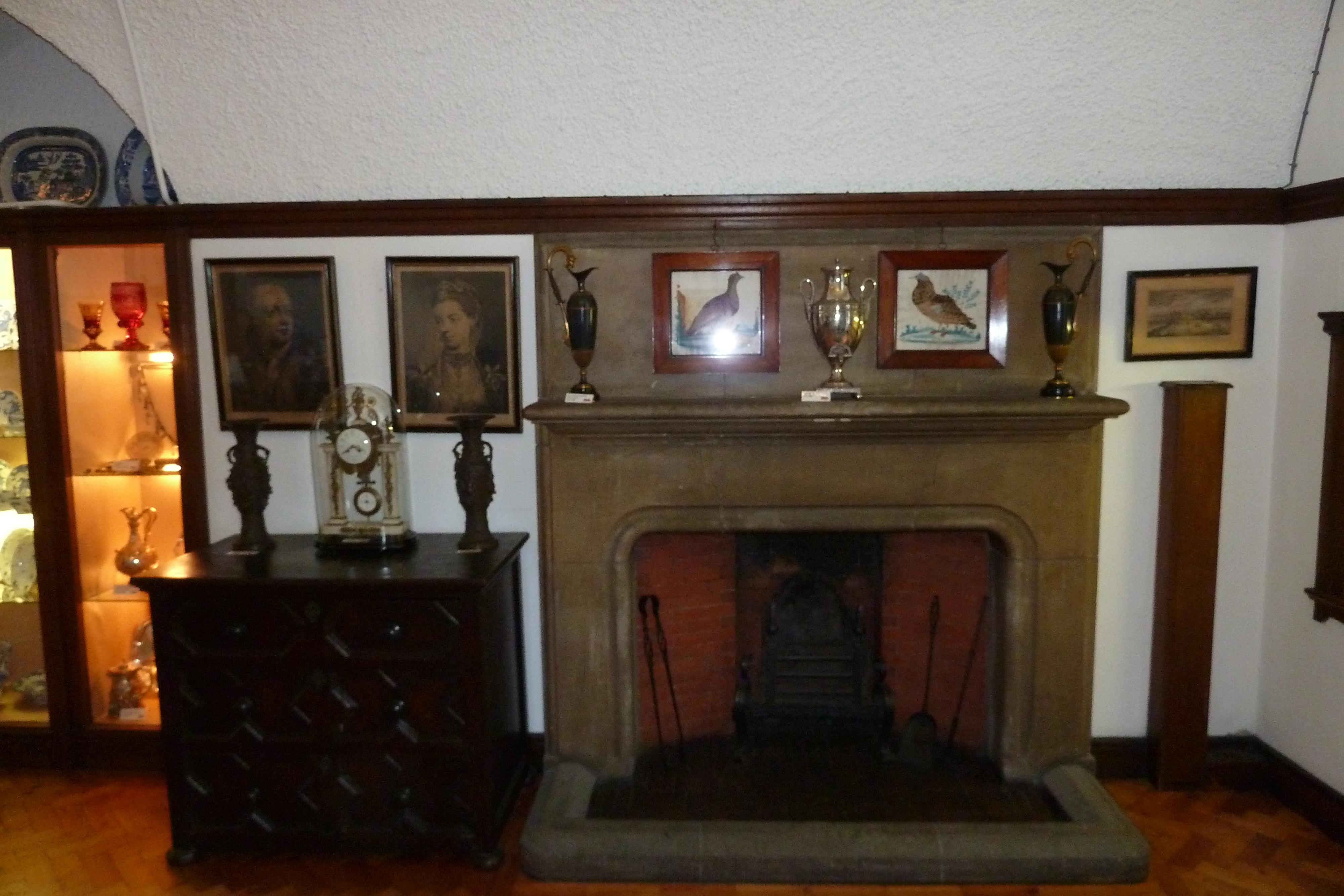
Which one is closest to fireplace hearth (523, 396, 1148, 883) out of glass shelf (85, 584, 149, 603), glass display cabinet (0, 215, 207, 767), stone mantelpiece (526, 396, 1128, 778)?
stone mantelpiece (526, 396, 1128, 778)

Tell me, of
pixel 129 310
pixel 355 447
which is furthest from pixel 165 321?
pixel 355 447

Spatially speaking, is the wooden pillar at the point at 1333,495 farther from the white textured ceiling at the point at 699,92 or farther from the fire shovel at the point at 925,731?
the fire shovel at the point at 925,731

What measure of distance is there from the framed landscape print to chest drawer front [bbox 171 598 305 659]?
2.76 m

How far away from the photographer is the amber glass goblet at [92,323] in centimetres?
305

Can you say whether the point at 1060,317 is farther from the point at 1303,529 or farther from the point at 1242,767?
the point at 1242,767

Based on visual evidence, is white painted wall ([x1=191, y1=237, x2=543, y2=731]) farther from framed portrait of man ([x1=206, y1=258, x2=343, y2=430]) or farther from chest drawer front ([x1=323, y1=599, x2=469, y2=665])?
chest drawer front ([x1=323, y1=599, x2=469, y2=665])

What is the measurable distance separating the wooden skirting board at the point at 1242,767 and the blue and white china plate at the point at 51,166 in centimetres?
402

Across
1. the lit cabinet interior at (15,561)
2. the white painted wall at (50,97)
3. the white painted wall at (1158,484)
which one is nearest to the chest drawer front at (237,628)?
the lit cabinet interior at (15,561)

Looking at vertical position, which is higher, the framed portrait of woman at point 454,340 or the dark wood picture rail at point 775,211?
the dark wood picture rail at point 775,211

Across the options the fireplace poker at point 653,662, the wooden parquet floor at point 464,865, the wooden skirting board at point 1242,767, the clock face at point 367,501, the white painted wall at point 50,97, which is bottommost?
the wooden parquet floor at point 464,865

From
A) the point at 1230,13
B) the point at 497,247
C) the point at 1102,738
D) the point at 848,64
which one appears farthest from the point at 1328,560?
the point at 497,247

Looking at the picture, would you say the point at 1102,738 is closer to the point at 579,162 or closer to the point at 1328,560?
the point at 1328,560

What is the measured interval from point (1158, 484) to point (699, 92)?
1.98 m

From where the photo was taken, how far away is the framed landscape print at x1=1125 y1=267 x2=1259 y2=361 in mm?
2887
